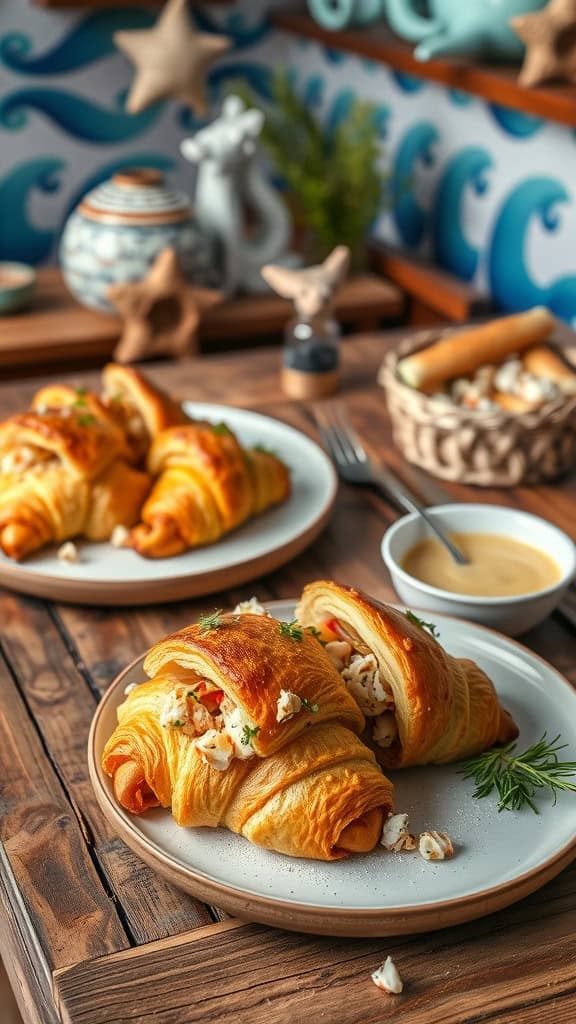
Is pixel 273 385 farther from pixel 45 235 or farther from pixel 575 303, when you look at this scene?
pixel 45 235

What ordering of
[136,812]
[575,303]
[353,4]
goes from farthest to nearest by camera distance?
[353,4]
[575,303]
[136,812]

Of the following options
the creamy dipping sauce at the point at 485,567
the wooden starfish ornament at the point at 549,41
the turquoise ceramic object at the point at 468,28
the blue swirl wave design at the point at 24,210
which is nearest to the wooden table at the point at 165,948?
the creamy dipping sauce at the point at 485,567

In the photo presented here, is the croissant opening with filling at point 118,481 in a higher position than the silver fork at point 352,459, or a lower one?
higher

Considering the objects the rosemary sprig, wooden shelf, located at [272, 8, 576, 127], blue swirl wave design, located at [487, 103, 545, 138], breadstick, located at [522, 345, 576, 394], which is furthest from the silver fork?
blue swirl wave design, located at [487, 103, 545, 138]

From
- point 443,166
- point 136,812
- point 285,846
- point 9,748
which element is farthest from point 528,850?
point 443,166

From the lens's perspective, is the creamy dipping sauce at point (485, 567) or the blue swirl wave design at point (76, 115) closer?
the creamy dipping sauce at point (485, 567)

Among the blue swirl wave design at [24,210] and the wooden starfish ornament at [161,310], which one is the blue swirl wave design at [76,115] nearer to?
the blue swirl wave design at [24,210]
